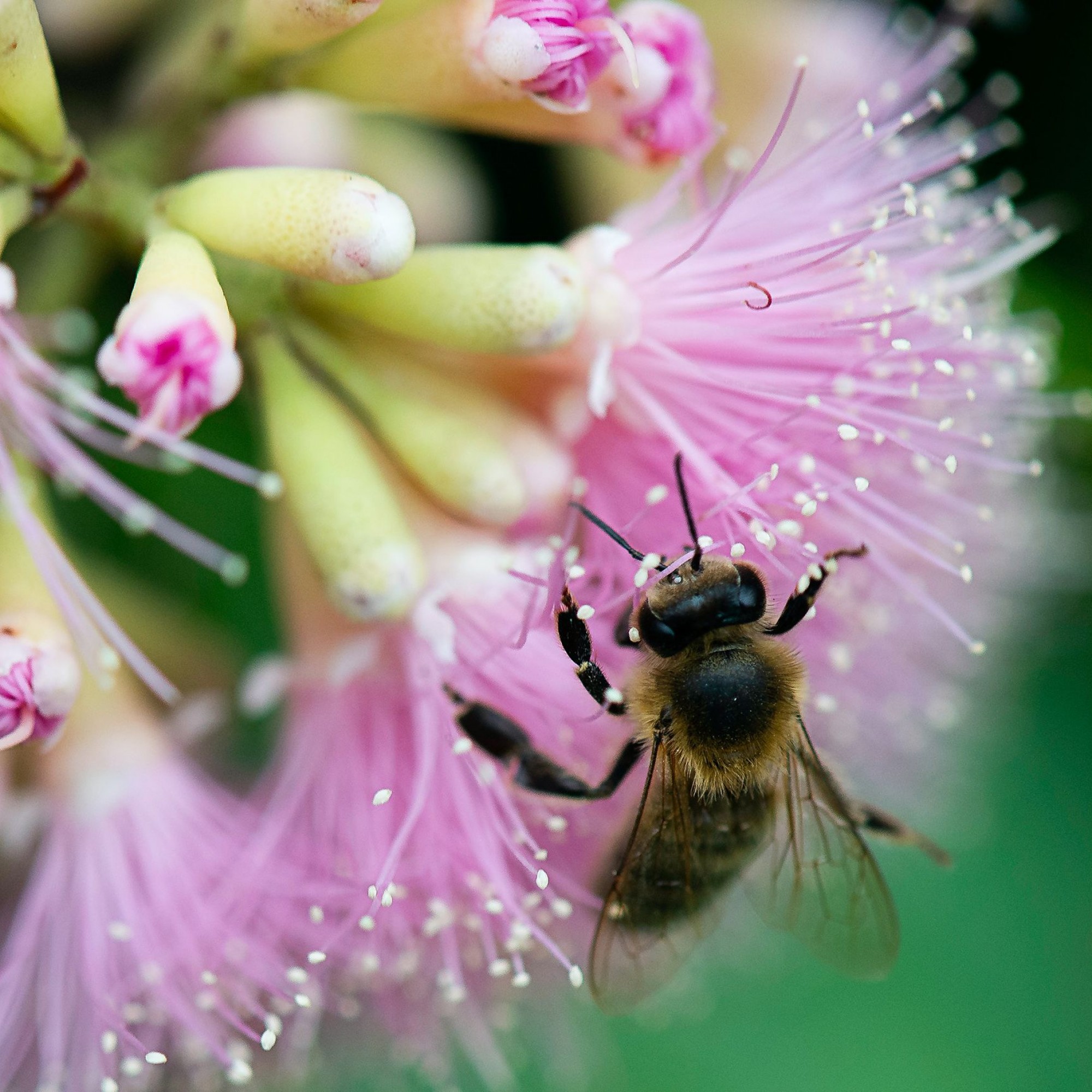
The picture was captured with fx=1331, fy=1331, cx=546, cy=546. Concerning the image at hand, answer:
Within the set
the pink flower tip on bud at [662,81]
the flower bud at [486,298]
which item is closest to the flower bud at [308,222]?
the flower bud at [486,298]

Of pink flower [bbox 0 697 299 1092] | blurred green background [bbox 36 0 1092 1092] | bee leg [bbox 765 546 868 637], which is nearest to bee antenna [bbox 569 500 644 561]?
bee leg [bbox 765 546 868 637]

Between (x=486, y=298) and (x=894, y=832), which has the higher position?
(x=486, y=298)

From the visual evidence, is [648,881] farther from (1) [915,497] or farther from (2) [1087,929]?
(2) [1087,929]

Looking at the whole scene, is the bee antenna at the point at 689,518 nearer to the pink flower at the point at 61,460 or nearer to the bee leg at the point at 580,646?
the bee leg at the point at 580,646

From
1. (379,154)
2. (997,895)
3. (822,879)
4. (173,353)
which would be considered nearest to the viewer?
(173,353)

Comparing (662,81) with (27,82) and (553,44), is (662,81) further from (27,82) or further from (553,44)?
(27,82)

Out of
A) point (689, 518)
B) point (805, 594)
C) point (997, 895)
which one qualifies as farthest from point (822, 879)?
point (997, 895)

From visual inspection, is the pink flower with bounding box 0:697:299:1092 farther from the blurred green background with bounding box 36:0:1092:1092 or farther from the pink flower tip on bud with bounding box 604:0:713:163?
the pink flower tip on bud with bounding box 604:0:713:163
